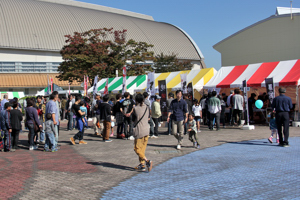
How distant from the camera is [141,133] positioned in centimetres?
676

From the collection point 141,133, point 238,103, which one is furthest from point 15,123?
point 238,103

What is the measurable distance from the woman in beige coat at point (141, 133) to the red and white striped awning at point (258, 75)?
32.8 ft

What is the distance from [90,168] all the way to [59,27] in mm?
45125

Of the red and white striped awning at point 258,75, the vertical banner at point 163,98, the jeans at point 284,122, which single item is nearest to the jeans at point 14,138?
the vertical banner at point 163,98

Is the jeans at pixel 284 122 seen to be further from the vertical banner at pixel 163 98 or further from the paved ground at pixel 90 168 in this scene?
the vertical banner at pixel 163 98

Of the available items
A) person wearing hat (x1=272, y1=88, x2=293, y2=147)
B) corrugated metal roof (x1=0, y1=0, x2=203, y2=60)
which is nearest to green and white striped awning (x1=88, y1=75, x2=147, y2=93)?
person wearing hat (x1=272, y1=88, x2=293, y2=147)

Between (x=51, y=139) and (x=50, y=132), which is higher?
(x=50, y=132)

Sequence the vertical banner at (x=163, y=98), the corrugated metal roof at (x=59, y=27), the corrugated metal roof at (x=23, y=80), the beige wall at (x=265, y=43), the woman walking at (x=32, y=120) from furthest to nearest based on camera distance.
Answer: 1. the corrugated metal roof at (x=59, y=27)
2. the corrugated metal roof at (x=23, y=80)
3. the beige wall at (x=265, y=43)
4. the vertical banner at (x=163, y=98)
5. the woman walking at (x=32, y=120)

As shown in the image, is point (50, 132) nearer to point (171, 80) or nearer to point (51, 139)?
point (51, 139)

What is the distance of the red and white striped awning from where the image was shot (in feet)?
49.0

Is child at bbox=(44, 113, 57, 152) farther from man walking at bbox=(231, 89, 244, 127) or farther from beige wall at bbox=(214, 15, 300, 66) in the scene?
beige wall at bbox=(214, 15, 300, 66)

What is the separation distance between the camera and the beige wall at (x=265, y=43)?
87.8 ft

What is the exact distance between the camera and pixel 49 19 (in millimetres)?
49000

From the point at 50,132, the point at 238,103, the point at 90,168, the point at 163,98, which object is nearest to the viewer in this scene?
the point at 90,168
